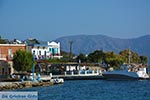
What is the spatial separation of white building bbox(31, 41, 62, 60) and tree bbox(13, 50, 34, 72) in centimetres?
1558

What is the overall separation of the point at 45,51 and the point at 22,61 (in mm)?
26530

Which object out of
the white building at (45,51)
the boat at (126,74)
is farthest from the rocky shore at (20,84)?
the boat at (126,74)

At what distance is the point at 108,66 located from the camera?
5074 inches

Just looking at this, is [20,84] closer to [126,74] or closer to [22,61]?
[22,61]

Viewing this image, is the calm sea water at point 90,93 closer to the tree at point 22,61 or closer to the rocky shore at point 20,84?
the rocky shore at point 20,84

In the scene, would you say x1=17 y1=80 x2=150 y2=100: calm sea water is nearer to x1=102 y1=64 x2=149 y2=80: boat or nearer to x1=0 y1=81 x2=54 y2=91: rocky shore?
x1=0 y1=81 x2=54 y2=91: rocky shore

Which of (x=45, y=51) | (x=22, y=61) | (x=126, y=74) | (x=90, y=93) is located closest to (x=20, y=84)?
(x=90, y=93)

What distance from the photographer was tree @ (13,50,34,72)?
8350 centimetres

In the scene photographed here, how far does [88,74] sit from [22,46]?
64.6 feet

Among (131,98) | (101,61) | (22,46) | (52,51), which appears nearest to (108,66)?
(101,61)

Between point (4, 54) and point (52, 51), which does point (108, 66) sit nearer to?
point (52, 51)

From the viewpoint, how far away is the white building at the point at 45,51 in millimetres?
104706

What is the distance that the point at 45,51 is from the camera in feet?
362

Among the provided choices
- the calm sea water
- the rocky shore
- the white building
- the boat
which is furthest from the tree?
the boat
